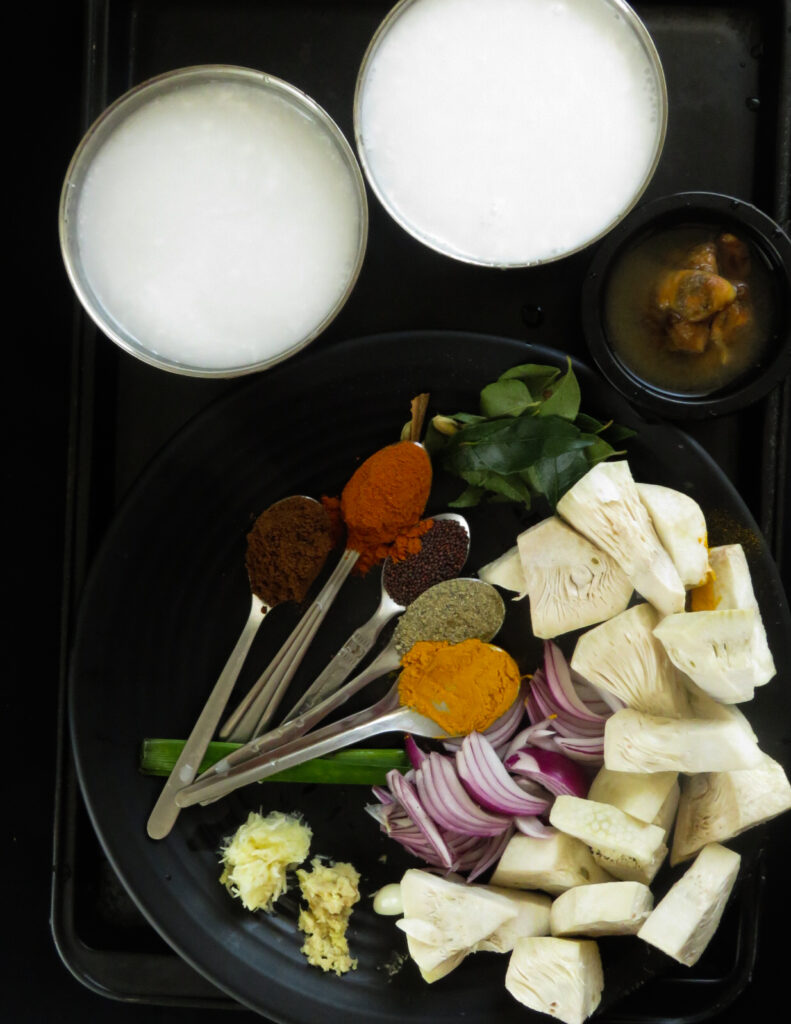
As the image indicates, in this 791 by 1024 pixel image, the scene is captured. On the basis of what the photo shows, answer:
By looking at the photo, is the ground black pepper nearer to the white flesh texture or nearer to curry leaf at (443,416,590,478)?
curry leaf at (443,416,590,478)

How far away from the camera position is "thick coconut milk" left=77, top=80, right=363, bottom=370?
1.14 metres

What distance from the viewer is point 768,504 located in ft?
4.45

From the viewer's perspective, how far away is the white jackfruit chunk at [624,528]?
121 centimetres

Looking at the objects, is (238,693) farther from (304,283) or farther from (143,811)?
(304,283)

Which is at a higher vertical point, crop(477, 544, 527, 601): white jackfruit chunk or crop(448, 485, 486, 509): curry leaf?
crop(448, 485, 486, 509): curry leaf

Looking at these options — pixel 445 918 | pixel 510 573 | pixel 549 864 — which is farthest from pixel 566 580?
pixel 445 918

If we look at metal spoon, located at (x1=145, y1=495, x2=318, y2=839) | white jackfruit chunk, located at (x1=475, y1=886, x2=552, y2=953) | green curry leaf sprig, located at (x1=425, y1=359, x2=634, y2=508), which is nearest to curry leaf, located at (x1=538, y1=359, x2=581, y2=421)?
green curry leaf sprig, located at (x1=425, y1=359, x2=634, y2=508)

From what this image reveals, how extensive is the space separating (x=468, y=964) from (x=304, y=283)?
1018mm

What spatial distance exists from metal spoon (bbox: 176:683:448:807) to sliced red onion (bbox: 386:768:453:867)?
0.24 feet

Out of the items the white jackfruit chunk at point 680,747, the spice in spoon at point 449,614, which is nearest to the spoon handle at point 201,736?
the spice in spoon at point 449,614

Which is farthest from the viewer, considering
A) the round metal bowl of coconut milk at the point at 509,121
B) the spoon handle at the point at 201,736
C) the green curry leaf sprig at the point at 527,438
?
the spoon handle at the point at 201,736

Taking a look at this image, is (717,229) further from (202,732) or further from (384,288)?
(202,732)

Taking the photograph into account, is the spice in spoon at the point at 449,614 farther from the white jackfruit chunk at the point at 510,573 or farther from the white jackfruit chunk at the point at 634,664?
the white jackfruit chunk at the point at 634,664

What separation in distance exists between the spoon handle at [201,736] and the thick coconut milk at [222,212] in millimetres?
461
